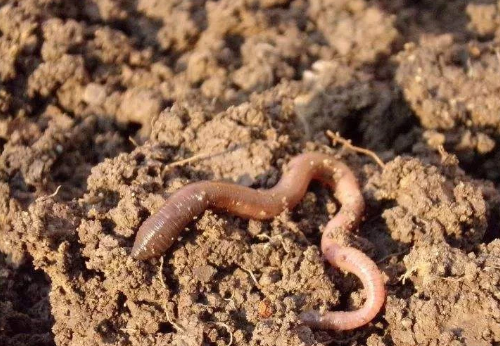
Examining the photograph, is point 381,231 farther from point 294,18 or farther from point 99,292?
point 294,18

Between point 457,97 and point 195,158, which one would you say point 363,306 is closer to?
point 195,158

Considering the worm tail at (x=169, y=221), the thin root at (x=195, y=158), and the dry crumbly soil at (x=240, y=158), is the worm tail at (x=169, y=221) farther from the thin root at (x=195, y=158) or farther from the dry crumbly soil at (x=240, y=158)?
the thin root at (x=195, y=158)

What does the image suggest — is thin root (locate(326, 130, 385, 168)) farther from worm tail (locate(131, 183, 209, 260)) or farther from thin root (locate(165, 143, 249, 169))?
worm tail (locate(131, 183, 209, 260))

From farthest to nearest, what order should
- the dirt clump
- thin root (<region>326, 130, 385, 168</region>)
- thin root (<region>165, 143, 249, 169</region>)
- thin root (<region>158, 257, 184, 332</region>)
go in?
the dirt clump
thin root (<region>326, 130, 385, 168</region>)
thin root (<region>165, 143, 249, 169</region>)
thin root (<region>158, 257, 184, 332</region>)

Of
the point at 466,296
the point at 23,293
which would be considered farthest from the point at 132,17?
the point at 466,296

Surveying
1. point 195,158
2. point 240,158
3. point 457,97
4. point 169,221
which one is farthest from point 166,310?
point 457,97

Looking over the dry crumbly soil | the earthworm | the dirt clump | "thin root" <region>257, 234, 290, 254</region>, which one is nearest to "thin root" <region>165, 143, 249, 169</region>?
the dry crumbly soil
